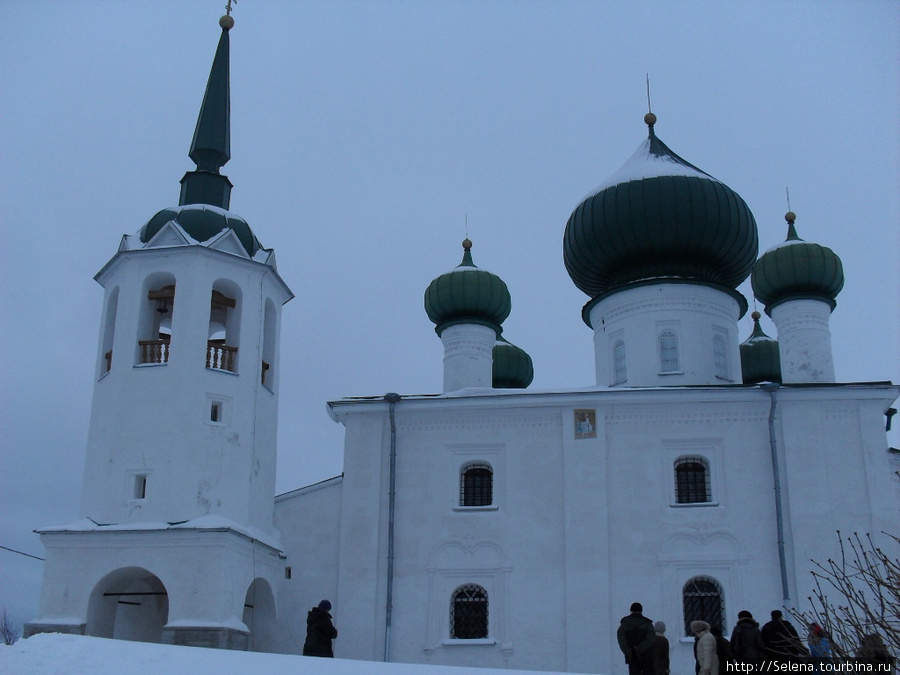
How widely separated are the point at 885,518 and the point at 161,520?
10.4 m

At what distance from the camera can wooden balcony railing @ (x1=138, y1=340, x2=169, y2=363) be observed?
1588cm

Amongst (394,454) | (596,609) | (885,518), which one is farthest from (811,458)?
(394,454)

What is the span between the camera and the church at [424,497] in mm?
14812

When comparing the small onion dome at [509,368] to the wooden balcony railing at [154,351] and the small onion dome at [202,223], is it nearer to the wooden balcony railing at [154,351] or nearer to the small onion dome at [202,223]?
the small onion dome at [202,223]

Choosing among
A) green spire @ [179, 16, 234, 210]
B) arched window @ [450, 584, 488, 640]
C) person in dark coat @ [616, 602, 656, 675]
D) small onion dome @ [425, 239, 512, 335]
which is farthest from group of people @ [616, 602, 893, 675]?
green spire @ [179, 16, 234, 210]

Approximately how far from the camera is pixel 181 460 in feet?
49.8

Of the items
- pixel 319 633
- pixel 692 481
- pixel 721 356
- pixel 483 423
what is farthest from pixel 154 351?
pixel 721 356

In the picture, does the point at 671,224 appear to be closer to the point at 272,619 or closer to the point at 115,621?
the point at 272,619

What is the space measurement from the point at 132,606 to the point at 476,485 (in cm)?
560

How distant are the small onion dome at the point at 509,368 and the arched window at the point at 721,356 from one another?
268 inches

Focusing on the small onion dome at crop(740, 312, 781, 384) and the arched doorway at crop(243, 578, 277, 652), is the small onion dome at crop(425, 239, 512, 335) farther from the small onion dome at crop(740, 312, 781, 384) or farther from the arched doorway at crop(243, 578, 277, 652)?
the arched doorway at crop(243, 578, 277, 652)

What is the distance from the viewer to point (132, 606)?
618 inches

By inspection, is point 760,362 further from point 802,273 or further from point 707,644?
point 707,644

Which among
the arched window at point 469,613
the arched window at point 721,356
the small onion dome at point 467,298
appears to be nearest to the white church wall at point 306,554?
the arched window at point 469,613
